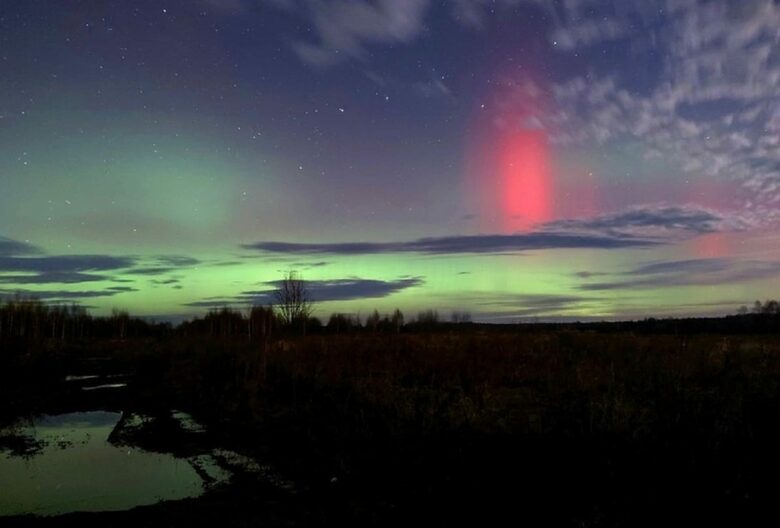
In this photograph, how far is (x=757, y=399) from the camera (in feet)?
34.1

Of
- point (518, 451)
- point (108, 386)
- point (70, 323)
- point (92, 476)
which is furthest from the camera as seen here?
point (70, 323)

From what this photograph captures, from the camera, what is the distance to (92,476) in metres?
11.1

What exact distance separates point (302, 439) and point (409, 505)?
→ 5069mm

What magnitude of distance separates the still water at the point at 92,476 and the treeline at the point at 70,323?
8816 cm

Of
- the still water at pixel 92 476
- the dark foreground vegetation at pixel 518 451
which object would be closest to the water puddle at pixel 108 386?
the dark foreground vegetation at pixel 518 451

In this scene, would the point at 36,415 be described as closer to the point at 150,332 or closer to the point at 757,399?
the point at 757,399

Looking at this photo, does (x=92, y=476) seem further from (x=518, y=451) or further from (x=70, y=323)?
(x=70, y=323)

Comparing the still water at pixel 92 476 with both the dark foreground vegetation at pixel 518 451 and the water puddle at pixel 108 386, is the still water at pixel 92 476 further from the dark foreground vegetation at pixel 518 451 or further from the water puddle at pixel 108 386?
the water puddle at pixel 108 386

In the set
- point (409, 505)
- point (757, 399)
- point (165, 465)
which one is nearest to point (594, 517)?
point (409, 505)

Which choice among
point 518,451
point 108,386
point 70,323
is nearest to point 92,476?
point 518,451

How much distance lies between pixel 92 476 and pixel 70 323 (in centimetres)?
11905

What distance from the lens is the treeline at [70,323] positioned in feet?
315

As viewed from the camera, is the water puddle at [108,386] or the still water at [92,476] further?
the water puddle at [108,386]

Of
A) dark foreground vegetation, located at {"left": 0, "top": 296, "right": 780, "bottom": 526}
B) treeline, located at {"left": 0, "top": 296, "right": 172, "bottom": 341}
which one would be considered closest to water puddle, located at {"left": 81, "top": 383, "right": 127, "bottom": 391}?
dark foreground vegetation, located at {"left": 0, "top": 296, "right": 780, "bottom": 526}
